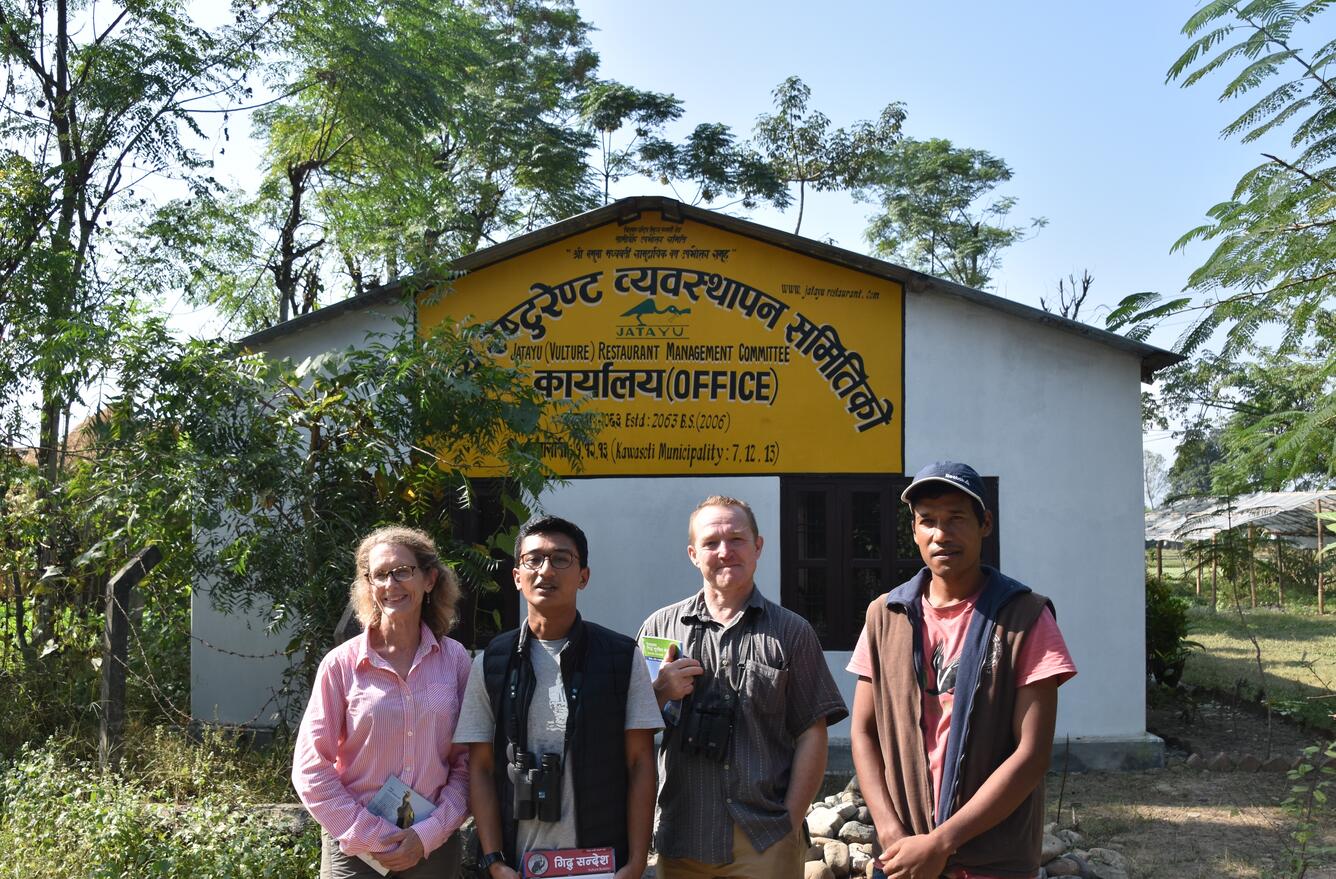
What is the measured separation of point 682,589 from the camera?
27.4 ft

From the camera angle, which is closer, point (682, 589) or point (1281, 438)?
point (1281, 438)

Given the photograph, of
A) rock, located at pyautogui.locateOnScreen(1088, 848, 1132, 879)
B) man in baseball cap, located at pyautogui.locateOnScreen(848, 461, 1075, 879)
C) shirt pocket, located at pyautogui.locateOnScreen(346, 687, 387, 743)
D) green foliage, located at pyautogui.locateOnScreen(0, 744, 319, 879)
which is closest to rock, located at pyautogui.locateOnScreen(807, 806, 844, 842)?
rock, located at pyautogui.locateOnScreen(1088, 848, 1132, 879)

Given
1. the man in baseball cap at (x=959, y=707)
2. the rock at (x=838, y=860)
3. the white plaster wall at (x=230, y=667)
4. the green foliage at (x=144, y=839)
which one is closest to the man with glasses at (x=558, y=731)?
the man in baseball cap at (x=959, y=707)

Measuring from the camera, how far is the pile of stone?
18.0 ft

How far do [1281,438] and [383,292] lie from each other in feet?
20.0

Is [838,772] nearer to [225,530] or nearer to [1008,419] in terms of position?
[1008,419]

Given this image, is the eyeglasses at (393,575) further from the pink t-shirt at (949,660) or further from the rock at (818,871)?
the rock at (818,871)

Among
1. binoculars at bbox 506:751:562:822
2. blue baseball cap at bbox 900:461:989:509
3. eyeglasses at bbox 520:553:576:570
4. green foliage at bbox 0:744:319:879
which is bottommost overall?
green foliage at bbox 0:744:319:879

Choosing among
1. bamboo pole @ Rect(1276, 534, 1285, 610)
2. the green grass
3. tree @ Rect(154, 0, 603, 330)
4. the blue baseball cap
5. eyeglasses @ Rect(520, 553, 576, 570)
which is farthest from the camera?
bamboo pole @ Rect(1276, 534, 1285, 610)

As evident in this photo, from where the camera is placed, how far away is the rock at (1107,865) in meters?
5.58

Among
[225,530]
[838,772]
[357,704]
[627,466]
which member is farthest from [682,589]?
[357,704]

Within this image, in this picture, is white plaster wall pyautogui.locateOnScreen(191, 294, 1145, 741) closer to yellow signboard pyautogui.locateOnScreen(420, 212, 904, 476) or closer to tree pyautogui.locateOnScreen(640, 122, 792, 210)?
yellow signboard pyautogui.locateOnScreen(420, 212, 904, 476)

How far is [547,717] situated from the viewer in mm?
3139

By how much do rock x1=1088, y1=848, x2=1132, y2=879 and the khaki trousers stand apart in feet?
10.4
